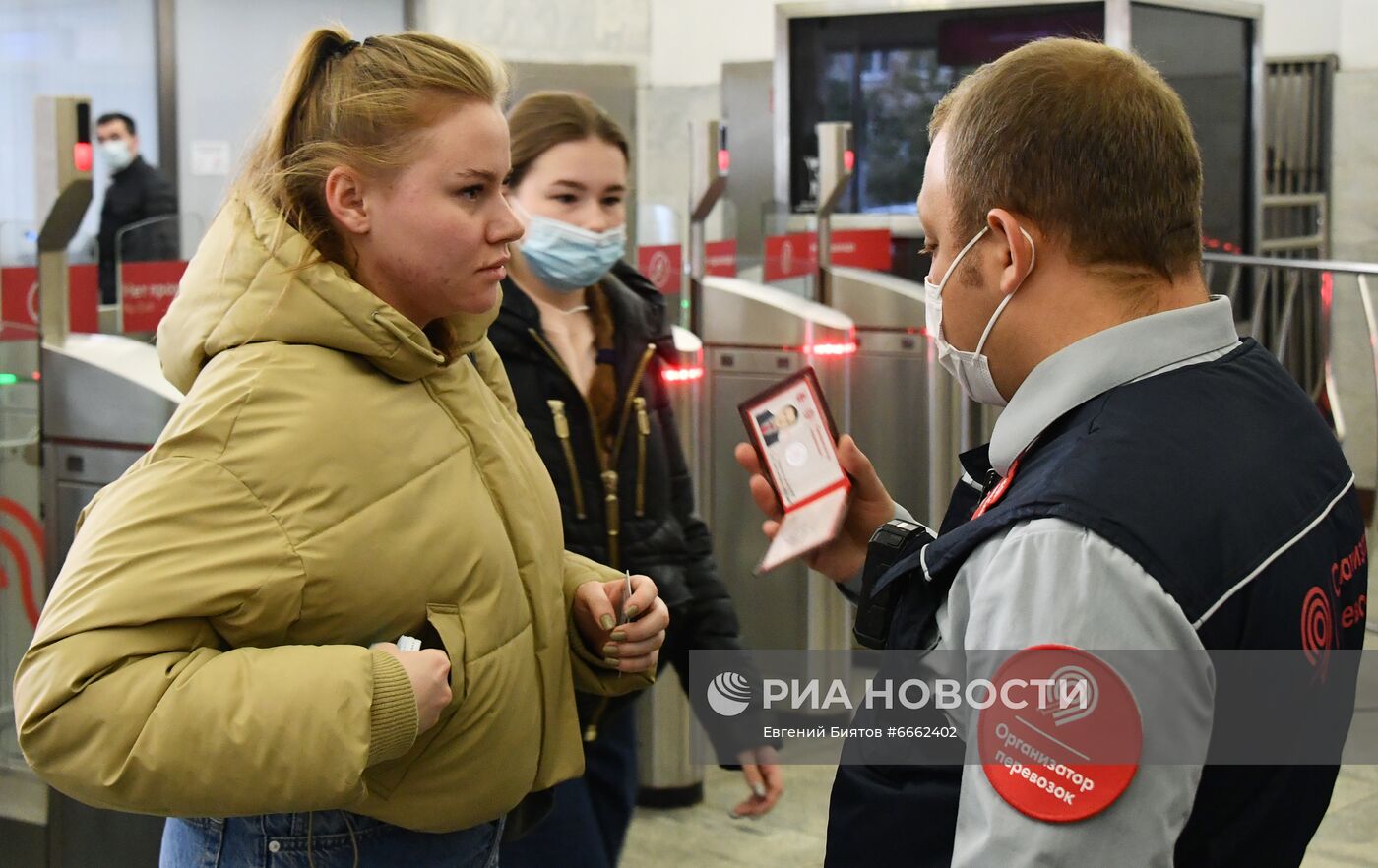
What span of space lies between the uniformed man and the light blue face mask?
100 cm

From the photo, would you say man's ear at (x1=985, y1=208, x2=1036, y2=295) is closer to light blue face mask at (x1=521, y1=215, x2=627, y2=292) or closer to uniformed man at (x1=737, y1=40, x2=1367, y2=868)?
uniformed man at (x1=737, y1=40, x2=1367, y2=868)

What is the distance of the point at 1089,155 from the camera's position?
1.18m

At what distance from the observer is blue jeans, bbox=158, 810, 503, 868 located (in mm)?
1425

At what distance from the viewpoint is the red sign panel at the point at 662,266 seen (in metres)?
4.53

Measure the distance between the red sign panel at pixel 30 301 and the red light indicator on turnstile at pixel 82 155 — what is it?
8.9 inches

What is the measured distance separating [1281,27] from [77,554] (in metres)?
7.30

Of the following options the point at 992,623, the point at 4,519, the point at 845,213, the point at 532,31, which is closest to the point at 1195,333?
the point at 992,623

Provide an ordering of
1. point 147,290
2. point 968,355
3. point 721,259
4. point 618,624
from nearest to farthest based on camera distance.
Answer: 1. point 968,355
2. point 618,624
3. point 147,290
4. point 721,259

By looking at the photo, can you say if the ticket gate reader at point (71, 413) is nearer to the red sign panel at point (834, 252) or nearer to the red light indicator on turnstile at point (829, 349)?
the red light indicator on turnstile at point (829, 349)

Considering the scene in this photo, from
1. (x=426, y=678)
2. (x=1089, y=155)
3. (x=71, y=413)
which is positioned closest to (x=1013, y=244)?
(x=1089, y=155)

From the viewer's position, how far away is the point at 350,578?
4.43 feet

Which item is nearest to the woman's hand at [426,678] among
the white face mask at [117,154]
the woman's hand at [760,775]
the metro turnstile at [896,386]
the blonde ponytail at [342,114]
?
the blonde ponytail at [342,114]

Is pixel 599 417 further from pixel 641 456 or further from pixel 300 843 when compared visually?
pixel 300 843

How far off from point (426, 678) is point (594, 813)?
821mm
